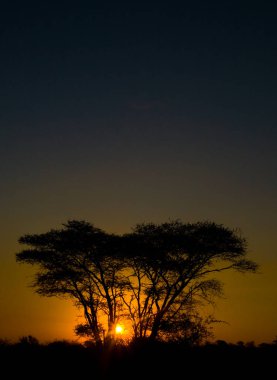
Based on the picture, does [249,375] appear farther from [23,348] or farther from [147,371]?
[23,348]

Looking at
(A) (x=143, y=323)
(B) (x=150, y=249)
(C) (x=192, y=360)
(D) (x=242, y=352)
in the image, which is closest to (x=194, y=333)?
(A) (x=143, y=323)

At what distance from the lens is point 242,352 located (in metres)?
26.1

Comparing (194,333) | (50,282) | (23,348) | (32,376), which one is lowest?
(32,376)

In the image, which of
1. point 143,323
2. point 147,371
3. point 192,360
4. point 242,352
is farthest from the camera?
point 143,323

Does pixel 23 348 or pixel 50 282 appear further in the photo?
pixel 50 282

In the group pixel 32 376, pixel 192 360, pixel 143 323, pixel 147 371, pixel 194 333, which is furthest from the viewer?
pixel 143 323

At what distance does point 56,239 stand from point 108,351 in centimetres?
1490

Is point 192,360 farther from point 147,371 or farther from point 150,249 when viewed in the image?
point 150,249

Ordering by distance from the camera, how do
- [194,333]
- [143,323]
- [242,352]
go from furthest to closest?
[143,323]
[194,333]
[242,352]

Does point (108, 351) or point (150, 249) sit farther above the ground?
point (150, 249)

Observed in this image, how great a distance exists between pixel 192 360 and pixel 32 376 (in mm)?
7018

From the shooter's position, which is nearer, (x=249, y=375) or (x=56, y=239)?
(x=249, y=375)

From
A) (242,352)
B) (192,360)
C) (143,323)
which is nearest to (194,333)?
(143,323)

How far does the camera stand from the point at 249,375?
22.2 m
